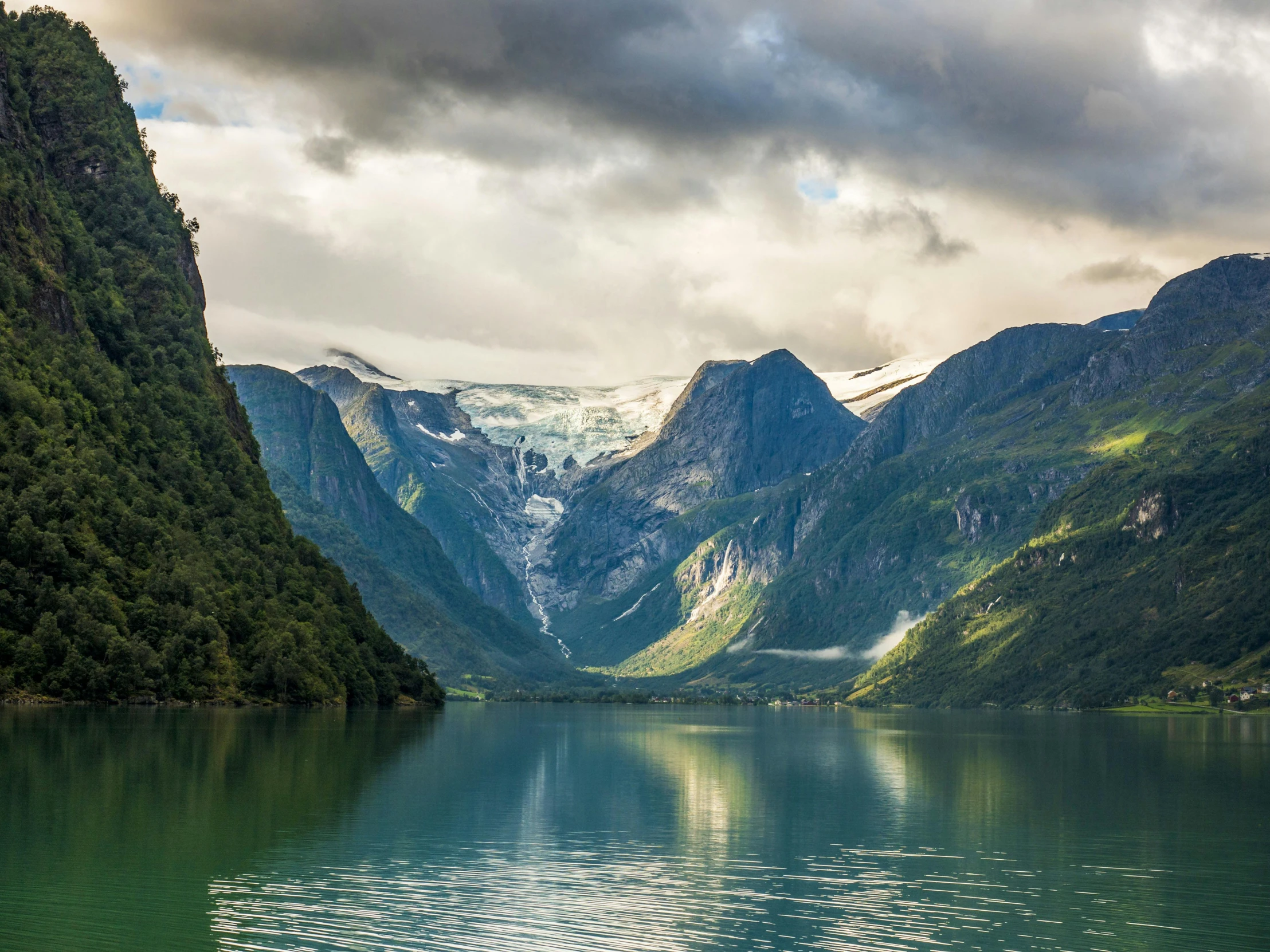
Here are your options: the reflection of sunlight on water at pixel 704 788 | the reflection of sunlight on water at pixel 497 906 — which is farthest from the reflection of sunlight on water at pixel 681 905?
the reflection of sunlight on water at pixel 704 788

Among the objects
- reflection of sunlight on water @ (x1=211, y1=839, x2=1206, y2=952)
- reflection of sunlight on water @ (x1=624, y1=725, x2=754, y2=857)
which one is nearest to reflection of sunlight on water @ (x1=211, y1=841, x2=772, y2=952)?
reflection of sunlight on water @ (x1=211, y1=839, x2=1206, y2=952)

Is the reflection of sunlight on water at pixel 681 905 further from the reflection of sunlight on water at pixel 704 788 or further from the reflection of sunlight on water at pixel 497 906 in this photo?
the reflection of sunlight on water at pixel 704 788

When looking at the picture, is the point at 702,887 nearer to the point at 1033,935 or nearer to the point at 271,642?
the point at 1033,935

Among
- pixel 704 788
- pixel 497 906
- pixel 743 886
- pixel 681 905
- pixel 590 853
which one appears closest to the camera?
pixel 497 906

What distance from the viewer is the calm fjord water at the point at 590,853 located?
45.4 meters

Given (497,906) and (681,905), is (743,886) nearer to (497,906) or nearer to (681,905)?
(681,905)

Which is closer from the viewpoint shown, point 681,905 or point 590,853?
point 681,905

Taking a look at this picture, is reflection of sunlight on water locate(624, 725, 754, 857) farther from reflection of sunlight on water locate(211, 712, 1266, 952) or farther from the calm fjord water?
the calm fjord water

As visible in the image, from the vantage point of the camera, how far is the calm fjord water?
45438 millimetres

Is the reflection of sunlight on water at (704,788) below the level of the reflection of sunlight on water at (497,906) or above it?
below

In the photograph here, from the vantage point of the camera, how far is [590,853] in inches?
2470

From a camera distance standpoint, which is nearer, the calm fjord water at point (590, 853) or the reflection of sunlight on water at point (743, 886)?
the reflection of sunlight on water at point (743, 886)

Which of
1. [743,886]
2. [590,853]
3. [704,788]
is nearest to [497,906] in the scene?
[743,886]

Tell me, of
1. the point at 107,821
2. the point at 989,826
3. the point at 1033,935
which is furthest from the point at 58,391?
the point at 1033,935
